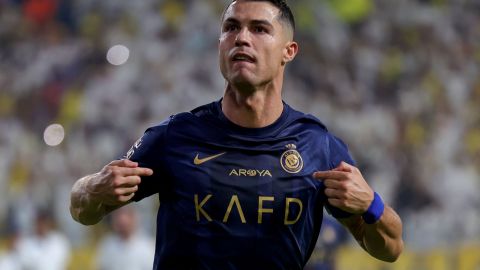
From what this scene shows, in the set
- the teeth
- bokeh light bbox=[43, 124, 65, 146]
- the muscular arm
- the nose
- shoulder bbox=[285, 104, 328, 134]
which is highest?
bokeh light bbox=[43, 124, 65, 146]

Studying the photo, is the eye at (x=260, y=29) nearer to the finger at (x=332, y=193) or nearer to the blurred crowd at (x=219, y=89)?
the finger at (x=332, y=193)

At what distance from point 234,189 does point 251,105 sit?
0.43m

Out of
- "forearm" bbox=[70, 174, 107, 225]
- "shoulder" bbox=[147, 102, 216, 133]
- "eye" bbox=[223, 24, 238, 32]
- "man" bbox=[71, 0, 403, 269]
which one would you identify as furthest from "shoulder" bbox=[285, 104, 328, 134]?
"forearm" bbox=[70, 174, 107, 225]

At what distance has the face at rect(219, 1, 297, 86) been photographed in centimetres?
427

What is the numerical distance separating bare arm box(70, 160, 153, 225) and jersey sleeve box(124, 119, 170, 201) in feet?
0.58

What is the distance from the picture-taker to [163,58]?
1263cm

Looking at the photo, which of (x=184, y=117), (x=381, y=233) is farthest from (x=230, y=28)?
(x=381, y=233)

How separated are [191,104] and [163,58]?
2.98 ft

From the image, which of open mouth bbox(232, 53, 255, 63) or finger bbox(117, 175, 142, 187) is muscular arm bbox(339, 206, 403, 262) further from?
finger bbox(117, 175, 142, 187)

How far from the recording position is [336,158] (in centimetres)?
443

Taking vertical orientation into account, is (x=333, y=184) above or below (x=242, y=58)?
below

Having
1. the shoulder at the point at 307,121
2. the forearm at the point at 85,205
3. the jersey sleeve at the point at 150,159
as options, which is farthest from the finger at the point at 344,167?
the forearm at the point at 85,205

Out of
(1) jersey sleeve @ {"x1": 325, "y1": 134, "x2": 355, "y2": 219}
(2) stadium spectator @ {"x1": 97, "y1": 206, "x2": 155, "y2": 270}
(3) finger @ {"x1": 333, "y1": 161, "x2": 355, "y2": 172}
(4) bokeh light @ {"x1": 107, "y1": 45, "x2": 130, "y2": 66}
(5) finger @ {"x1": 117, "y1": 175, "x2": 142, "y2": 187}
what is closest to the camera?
(5) finger @ {"x1": 117, "y1": 175, "x2": 142, "y2": 187}

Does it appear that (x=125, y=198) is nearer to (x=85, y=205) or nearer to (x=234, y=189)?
(x=85, y=205)
